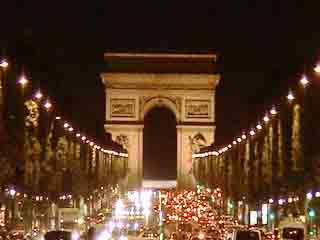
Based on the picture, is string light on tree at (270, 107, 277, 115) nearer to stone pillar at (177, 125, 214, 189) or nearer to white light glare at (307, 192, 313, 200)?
white light glare at (307, 192, 313, 200)

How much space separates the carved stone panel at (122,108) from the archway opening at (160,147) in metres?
8.93

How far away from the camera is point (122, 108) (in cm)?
14575

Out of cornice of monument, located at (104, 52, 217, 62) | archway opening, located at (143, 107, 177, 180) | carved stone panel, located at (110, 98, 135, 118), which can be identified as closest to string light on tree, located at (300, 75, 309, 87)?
cornice of monument, located at (104, 52, 217, 62)

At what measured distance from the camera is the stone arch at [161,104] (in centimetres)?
14462

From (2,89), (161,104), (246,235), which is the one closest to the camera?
(246,235)

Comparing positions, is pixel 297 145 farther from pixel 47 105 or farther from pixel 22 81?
pixel 47 105

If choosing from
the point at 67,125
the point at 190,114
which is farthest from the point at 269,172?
the point at 190,114

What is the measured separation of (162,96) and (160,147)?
17.8m

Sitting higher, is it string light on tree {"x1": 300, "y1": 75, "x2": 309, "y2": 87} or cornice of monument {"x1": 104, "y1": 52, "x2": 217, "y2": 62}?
cornice of monument {"x1": 104, "y1": 52, "x2": 217, "y2": 62}

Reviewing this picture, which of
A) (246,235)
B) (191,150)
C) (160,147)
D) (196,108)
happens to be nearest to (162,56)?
(196,108)

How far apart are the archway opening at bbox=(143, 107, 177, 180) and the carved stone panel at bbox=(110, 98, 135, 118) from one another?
8934mm

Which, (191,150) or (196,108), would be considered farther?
(191,150)

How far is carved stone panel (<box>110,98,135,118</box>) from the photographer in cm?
14525

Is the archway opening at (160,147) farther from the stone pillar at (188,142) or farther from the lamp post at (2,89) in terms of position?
the lamp post at (2,89)
